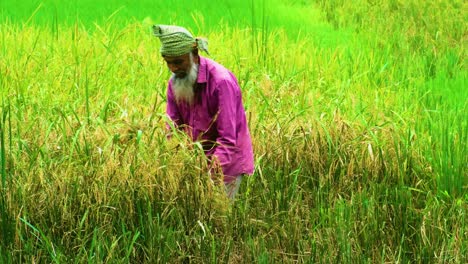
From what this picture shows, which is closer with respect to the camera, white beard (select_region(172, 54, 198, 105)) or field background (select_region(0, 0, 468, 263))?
field background (select_region(0, 0, 468, 263))

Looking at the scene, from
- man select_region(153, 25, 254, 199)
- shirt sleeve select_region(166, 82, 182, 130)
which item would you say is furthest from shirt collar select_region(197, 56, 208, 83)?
shirt sleeve select_region(166, 82, 182, 130)

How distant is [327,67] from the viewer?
4973mm

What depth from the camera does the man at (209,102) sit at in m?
3.00

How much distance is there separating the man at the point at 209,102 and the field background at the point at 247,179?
9cm

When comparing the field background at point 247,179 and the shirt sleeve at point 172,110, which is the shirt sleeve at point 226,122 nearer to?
the field background at point 247,179

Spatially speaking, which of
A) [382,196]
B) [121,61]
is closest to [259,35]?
[121,61]

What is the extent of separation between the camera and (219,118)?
9.96ft

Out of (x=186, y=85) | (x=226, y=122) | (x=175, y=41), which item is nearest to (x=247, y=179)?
(x=226, y=122)

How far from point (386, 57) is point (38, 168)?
127 inches

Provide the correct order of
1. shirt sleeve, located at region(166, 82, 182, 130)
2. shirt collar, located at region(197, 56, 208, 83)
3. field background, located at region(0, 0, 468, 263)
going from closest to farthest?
field background, located at region(0, 0, 468, 263) < shirt collar, located at region(197, 56, 208, 83) < shirt sleeve, located at region(166, 82, 182, 130)

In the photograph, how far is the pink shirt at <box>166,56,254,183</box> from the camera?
303 centimetres

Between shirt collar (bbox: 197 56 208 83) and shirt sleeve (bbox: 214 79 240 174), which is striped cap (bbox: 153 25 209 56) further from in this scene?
shirt sleeve (bbox: 214 79 240 174)

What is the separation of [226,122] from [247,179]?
0.41 m

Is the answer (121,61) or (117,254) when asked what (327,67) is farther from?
(117,254)
